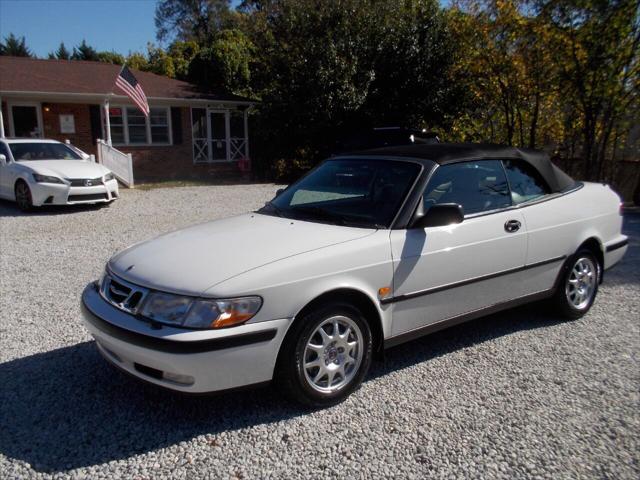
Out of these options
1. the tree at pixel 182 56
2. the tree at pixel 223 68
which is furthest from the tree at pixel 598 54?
the tree at pixel 182 56

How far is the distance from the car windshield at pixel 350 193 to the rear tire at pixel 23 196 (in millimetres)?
7997

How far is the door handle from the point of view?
4.01 m

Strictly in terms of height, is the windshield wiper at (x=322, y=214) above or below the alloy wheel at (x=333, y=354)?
above

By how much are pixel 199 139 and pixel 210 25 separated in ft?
95.2

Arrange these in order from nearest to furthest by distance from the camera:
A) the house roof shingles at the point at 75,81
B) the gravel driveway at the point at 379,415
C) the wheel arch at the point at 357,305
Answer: the gravel driveway at the point at 379,415 < the wheel arch at the point at 357,305 < the house roof shingles at the point at 75,81

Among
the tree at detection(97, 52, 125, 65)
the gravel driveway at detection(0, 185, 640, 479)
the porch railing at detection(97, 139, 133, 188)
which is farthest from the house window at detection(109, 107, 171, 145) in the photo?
the tree at detection(97, 52, 125, 65)

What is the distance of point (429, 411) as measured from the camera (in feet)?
10.3

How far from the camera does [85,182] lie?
34.1 ft

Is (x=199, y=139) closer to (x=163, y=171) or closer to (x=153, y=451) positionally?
(x=163, y=171)

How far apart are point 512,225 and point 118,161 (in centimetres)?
1392

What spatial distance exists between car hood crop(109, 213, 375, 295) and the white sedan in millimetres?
7542

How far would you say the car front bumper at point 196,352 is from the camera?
106 inches

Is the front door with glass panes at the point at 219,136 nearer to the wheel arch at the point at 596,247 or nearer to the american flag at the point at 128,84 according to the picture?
the american flag at the point at 128,84

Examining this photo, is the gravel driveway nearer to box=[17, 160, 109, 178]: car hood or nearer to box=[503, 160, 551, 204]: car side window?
box=[503, 160, 551, 204]: car side window
